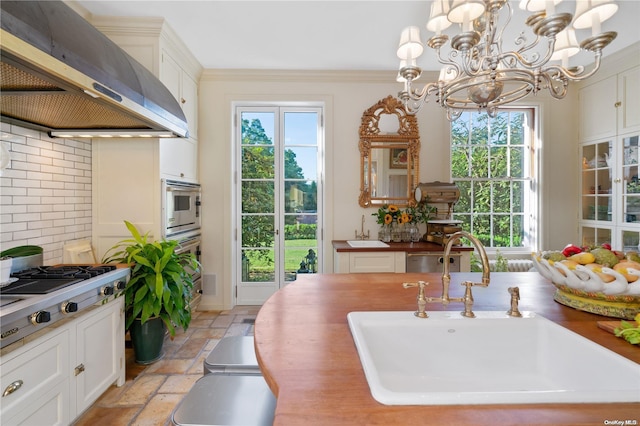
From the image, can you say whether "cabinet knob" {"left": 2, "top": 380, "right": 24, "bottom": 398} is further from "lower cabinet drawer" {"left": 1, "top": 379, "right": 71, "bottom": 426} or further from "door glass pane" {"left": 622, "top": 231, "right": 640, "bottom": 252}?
"door glass pane" {"left": 622, "top": 231, "right": 640, "bottom": 252}

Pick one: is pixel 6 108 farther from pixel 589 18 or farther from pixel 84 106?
pixel 589 18

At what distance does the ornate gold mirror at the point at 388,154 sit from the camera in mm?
3607

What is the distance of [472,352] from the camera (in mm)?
983

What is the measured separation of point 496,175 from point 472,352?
11.2 feet

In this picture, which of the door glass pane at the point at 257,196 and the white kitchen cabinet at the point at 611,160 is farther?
the door glass pane at the point at 257,196

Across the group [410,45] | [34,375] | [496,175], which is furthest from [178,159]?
[496,175]

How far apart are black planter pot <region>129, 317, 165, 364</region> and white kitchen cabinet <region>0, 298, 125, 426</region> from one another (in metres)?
0.27

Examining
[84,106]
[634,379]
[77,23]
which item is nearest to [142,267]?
[84,106]

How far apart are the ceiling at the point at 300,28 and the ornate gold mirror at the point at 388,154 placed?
545 mm

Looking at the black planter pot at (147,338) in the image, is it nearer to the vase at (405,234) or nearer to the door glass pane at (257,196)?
the door glass pane at (257,196)

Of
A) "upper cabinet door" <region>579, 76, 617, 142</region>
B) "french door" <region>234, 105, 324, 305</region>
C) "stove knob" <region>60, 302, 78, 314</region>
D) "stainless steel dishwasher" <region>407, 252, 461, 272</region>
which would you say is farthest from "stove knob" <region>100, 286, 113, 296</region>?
"upper cabinet door" <region>579, 76, 617, 142</region>

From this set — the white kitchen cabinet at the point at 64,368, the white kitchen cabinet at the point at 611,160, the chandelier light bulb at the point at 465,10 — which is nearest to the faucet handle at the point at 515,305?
the chandelier light bulb at the point at 465,10

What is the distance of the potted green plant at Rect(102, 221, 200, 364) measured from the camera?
2.18m

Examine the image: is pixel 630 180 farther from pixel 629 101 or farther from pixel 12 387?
pixel 12 387
